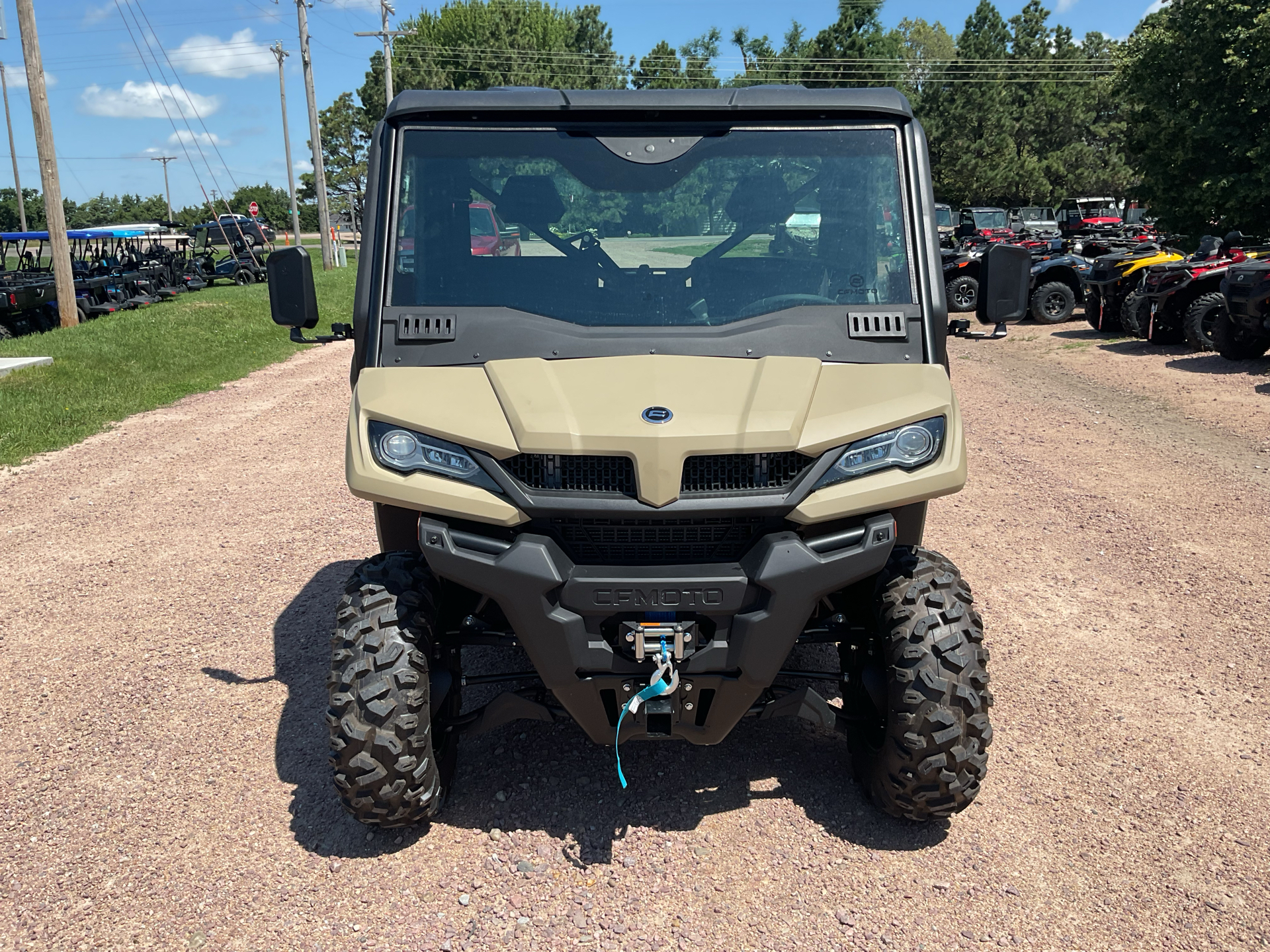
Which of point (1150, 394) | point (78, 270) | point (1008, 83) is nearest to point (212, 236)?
point (78, 270)

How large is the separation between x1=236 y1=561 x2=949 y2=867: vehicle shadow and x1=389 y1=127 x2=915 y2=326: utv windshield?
1.39 metres

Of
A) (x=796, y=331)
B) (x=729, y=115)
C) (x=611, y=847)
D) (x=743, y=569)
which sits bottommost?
(x=611, y=847)

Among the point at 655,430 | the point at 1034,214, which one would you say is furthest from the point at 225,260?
the point at 655,430

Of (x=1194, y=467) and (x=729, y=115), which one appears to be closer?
(x=729, y=115)

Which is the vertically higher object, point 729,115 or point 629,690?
point 729,115

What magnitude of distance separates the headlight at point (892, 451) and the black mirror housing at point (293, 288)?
1.91 m

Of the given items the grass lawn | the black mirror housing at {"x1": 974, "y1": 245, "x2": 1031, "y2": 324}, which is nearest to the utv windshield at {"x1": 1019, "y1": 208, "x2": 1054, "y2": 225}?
the grass lawn

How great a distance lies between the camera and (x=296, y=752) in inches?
155

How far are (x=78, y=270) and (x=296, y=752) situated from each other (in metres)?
24.2

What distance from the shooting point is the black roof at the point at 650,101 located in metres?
3.48

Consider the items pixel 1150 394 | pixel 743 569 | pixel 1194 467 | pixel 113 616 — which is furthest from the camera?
pixel 1150 394

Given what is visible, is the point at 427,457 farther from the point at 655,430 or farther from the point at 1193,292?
the point at 1193,292

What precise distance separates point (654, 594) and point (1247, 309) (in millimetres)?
10915

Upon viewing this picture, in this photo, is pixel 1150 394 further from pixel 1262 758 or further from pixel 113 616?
pixel 113 616
